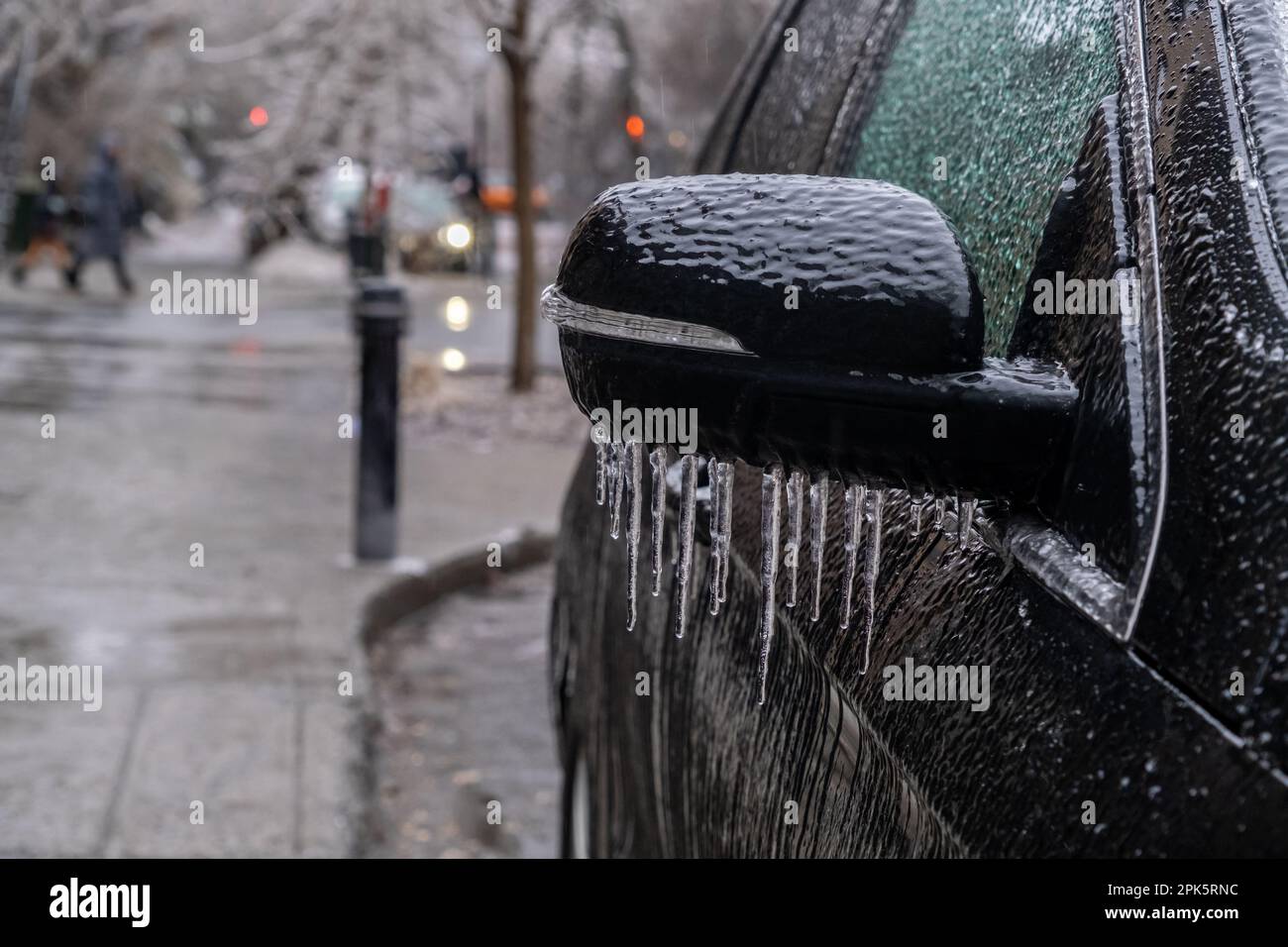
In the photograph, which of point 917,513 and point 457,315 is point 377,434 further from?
point 457,315

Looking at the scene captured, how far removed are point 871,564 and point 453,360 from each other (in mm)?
13098

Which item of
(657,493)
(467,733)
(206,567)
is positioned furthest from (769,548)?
(206,567)

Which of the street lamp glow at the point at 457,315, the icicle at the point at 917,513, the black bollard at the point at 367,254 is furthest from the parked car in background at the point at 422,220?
the icicle at the point at 917,513

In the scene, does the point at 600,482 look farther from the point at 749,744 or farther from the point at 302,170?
the point at 302,170

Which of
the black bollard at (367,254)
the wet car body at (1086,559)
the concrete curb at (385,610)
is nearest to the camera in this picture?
the wet car body at (1086,559)

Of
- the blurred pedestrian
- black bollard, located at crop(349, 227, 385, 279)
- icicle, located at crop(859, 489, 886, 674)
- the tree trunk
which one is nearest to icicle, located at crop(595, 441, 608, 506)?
icicle, located at crop(859, 489, 886, 674)

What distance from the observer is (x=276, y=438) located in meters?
9.49

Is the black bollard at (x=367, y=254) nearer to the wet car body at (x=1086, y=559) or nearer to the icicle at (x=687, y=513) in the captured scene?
the wet car body at (x=1086, y=559)

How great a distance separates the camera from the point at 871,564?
1.41 meters

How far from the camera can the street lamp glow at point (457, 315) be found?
18.0 meters

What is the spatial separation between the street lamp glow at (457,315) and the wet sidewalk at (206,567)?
478 cm

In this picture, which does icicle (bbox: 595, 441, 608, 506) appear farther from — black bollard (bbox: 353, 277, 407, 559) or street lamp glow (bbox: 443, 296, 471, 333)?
street lamp glow (bbox: 443, 296, 471, 333)

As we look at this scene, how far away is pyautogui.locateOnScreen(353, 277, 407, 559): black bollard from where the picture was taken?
6285 mm
